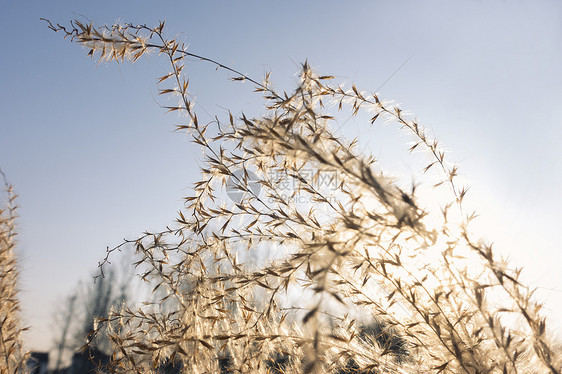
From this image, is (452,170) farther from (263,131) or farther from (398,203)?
(263,131)

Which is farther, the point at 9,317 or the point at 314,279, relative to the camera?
the point at 9,317

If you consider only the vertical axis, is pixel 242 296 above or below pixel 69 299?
below

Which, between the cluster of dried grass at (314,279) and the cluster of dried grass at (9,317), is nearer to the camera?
the cluster of dried grass at (314,279)

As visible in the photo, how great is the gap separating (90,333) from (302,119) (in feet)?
5.04

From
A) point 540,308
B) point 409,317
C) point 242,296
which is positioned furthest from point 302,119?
point 540,308

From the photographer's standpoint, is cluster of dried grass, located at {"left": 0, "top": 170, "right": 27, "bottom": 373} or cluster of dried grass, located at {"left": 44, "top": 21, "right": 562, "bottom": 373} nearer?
cluster of dried grass, located at {"left": 44, "top": 21, "right": 562, "bottom": 373}

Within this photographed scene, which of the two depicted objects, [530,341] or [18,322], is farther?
[18,322]

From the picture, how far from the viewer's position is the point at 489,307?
125cm

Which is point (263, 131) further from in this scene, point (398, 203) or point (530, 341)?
point (530, 341)

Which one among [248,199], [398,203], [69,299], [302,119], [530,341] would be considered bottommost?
[530,341]

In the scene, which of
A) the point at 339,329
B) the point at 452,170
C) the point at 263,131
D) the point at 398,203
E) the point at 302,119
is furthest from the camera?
the point at 339,329

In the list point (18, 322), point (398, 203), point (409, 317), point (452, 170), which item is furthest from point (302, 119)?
point (18, 322)

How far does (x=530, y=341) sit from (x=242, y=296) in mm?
1184

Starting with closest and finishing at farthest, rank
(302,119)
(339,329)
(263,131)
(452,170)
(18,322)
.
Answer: (263,131) → (302,119) → (452,170) → (339,329) → (18,322)
